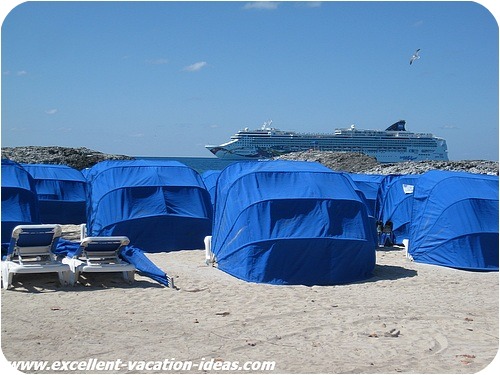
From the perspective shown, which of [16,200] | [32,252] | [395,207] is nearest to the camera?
[32,252]

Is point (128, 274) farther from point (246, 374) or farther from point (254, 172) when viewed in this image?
point (246, 374)

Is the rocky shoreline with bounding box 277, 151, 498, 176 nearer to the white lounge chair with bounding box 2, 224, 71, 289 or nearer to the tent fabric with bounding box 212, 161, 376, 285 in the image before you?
the tent fabric with bounding box 212, 161, 376, 285

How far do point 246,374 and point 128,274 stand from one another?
4.35m

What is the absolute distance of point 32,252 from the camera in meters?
9.73

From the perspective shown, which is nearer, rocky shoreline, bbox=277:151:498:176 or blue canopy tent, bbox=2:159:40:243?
blue canopy tent, bbox=2:159:40:243

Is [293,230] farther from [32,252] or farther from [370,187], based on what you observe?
[370,187]

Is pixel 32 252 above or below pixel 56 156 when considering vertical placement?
above

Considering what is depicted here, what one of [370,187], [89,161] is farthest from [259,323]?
[89,161]

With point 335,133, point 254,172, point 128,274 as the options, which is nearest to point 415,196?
point 254,172

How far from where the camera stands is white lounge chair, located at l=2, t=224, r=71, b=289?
930cm

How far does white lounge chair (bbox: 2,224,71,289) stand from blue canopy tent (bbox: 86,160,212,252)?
12.9 feet

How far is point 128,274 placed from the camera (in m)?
9.90

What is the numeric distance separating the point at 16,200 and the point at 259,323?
278 inches

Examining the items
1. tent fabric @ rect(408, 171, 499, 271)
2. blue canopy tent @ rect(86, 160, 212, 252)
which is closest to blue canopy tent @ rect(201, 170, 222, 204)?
blue canopy tent @ rect(86, 160, 212, 252)
